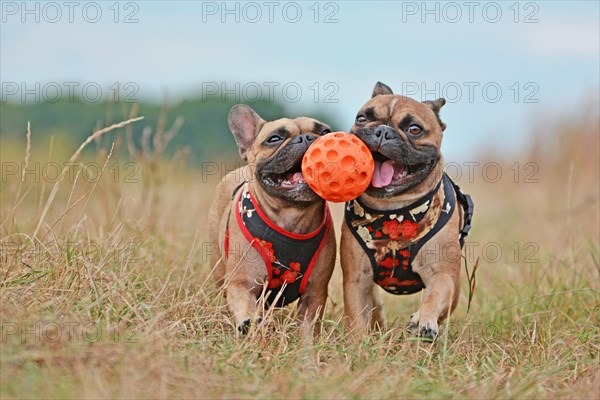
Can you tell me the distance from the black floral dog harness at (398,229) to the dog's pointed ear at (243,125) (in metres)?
1.03

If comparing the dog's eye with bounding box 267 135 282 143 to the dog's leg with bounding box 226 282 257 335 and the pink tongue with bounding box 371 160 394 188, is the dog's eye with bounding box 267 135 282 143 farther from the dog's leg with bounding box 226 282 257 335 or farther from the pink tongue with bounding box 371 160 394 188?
the dog's leg with bounding box 226 282 257 335

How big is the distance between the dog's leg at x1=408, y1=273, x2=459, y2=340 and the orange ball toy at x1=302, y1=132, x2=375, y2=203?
0.80m

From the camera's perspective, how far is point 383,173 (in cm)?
505

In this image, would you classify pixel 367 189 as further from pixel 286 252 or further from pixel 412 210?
pixel 286 252

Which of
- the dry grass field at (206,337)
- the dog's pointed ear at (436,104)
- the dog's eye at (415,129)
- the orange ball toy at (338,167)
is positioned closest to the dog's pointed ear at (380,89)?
the dog's pointed ear at (436,104)

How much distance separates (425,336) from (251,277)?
1239mm

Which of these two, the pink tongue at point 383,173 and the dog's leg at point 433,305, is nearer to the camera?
the dog's leg at point 433,305

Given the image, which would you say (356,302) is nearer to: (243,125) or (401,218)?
(401,218)

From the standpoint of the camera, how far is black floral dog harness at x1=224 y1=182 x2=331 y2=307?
5180 millimetres

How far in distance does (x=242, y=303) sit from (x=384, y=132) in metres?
1.40

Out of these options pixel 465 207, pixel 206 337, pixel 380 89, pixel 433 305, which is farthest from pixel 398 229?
pixel 206 337

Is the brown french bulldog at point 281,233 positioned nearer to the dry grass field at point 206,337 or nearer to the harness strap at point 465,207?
the dry grass field at point 206,337

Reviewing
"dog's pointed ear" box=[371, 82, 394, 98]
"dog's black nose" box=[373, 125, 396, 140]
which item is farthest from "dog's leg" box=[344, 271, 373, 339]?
"dog's pointed ear" box=[371, 82, 394, 98]

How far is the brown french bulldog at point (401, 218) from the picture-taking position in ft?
16.2
